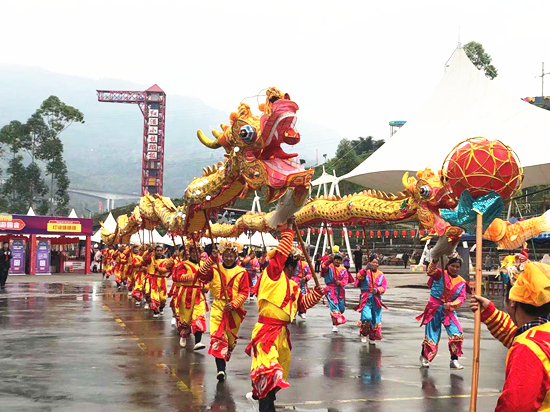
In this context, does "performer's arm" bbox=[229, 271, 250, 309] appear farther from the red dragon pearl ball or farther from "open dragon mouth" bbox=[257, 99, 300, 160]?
the red dragon pearl ball

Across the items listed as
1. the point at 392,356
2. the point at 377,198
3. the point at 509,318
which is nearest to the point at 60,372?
the point at 392,356

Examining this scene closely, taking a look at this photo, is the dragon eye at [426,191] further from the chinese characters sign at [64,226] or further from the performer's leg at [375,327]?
the chinese characters sign at [64,226]

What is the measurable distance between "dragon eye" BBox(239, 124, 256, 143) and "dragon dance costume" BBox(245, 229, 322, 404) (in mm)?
Answer: 1244

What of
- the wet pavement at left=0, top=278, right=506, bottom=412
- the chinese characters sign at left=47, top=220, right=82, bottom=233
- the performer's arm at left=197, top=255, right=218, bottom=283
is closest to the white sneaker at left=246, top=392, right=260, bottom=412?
the wet pavement at left=0, top=278, right=506, bottom=412

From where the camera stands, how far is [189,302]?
35.2ft

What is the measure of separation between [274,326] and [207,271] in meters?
2.10

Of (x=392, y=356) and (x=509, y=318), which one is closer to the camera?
(x=509, y=318)

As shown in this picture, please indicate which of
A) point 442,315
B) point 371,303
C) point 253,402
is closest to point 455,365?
point 442,315

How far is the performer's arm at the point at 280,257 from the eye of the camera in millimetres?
6250

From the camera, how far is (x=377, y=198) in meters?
14.8

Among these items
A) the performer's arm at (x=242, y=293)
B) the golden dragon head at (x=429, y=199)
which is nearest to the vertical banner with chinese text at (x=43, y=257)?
the golden dragon head at (x=429, y=199)

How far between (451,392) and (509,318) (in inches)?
171

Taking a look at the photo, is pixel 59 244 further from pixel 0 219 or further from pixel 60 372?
pixel 60 372

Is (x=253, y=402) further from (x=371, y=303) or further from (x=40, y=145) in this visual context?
(x=40, y=145)
